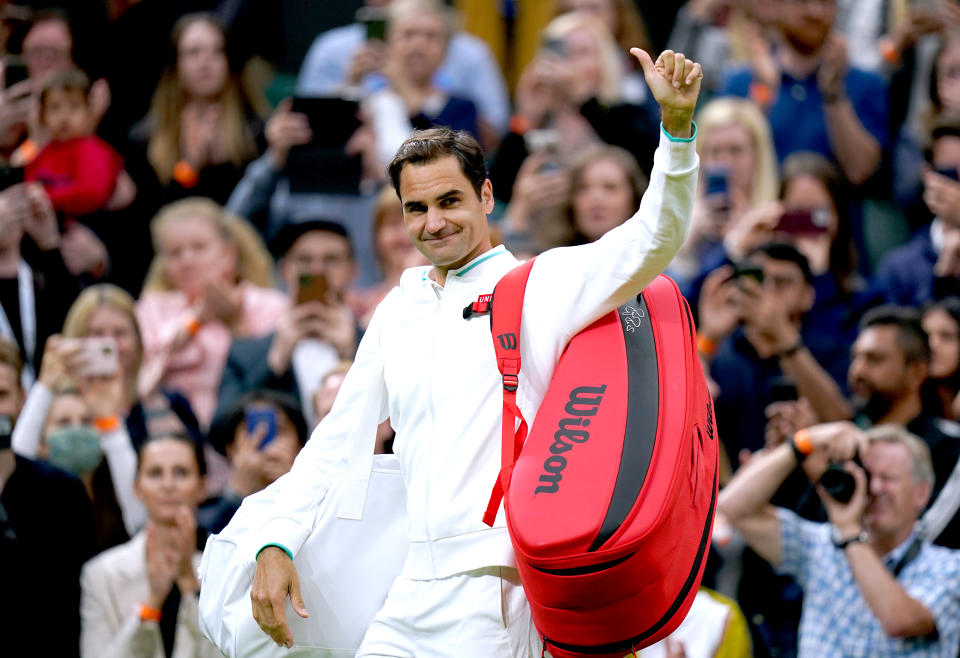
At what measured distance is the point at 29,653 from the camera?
245 inches

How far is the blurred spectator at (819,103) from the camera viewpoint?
27.6ft

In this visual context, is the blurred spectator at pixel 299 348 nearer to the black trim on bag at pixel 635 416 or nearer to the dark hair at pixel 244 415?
the dark hair at pixel 244 415

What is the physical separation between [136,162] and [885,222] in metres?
4.42

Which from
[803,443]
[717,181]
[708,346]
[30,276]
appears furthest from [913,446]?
[30,276]

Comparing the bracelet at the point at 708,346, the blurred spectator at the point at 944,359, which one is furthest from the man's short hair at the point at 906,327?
the bracelet at the point at 708,346

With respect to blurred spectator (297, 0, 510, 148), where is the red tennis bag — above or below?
below

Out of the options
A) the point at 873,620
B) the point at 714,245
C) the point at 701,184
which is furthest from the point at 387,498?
the point at 701,184

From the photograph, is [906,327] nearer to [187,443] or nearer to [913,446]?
[913,446]

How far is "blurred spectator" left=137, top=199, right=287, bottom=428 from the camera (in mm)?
7812

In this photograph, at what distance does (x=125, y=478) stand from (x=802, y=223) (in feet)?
11.2

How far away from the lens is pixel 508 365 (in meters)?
3.84

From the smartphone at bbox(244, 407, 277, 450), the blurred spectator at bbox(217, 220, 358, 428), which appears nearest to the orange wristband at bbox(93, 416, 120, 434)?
the blurred spectator at bbox(217, 220, 358, 428)

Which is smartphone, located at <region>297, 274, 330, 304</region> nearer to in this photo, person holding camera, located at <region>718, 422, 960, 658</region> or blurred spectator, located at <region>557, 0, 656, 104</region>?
person holding camera, located at <region>718, 422, 960, 658</region>

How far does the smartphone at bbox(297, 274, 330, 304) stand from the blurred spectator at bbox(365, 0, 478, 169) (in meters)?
1.50
